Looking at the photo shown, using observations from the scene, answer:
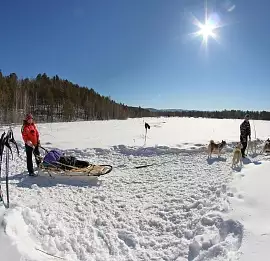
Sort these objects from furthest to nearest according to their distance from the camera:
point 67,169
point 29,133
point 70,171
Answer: point 29,133
point 67,169
point 70,171

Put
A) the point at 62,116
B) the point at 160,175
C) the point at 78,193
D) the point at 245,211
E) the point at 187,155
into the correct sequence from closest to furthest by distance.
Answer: the point at 245,211 < the point at 78,193 < the point at 160,175 < the point at 187,155 < the point at 62,116

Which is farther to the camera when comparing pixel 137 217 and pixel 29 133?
pixel 29 133

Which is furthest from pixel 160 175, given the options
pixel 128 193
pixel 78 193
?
pixel 78 193

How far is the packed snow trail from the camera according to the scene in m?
4.15

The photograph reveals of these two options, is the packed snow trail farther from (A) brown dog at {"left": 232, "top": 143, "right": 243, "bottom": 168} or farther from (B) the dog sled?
(A) brown dog at {"left": 232, "top": 143, "right": 243, "bottom": 168}

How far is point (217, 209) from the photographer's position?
17.0ft

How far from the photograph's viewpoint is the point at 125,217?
5379mm

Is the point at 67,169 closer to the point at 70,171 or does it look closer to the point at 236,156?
the point at 70,171

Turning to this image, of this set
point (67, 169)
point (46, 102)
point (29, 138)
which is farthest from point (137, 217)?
point (46, 102)

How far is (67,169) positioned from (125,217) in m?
3.11

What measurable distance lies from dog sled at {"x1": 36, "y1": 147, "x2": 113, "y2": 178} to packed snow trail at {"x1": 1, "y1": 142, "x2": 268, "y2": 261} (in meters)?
0.20

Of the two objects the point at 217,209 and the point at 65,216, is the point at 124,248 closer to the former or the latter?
the point at 65,216

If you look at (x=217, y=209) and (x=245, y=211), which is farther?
(x=217, y=209)

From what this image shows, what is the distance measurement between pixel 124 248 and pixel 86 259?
0.64 metres
